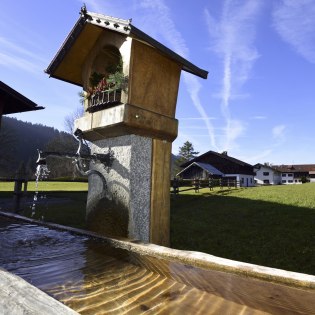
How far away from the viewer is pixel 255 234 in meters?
8.48

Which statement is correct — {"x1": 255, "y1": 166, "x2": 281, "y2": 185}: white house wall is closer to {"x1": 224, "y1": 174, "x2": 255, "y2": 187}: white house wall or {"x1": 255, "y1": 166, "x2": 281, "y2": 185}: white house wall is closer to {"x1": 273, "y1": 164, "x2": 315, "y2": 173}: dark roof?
{"x1": 273, "y1": 164, "x2": 315, "y2": 173}: dark roof

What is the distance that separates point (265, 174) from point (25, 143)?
7694 centimetres

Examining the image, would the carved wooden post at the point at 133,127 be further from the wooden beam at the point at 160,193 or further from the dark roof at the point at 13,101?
the dark roof at the point at 13,101

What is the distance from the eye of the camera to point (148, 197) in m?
4.09

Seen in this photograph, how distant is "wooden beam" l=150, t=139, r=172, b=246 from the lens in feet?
13.5

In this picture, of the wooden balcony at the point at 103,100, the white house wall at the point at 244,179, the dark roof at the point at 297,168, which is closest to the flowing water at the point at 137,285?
the wooden balcony at the point at 103,100

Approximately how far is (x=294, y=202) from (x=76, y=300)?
13.7 m

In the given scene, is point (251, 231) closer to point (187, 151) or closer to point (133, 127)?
point (133, 127)

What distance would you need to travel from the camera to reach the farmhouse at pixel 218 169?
141 feet

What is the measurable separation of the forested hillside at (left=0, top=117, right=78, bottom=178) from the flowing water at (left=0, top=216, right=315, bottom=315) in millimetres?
8633

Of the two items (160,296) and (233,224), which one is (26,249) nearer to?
(160,296)

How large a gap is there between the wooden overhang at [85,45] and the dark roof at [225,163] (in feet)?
140

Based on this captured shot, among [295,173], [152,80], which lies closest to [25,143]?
[295,173]

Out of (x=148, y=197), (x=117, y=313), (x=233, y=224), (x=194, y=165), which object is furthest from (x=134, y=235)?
(x=194, y=165)
